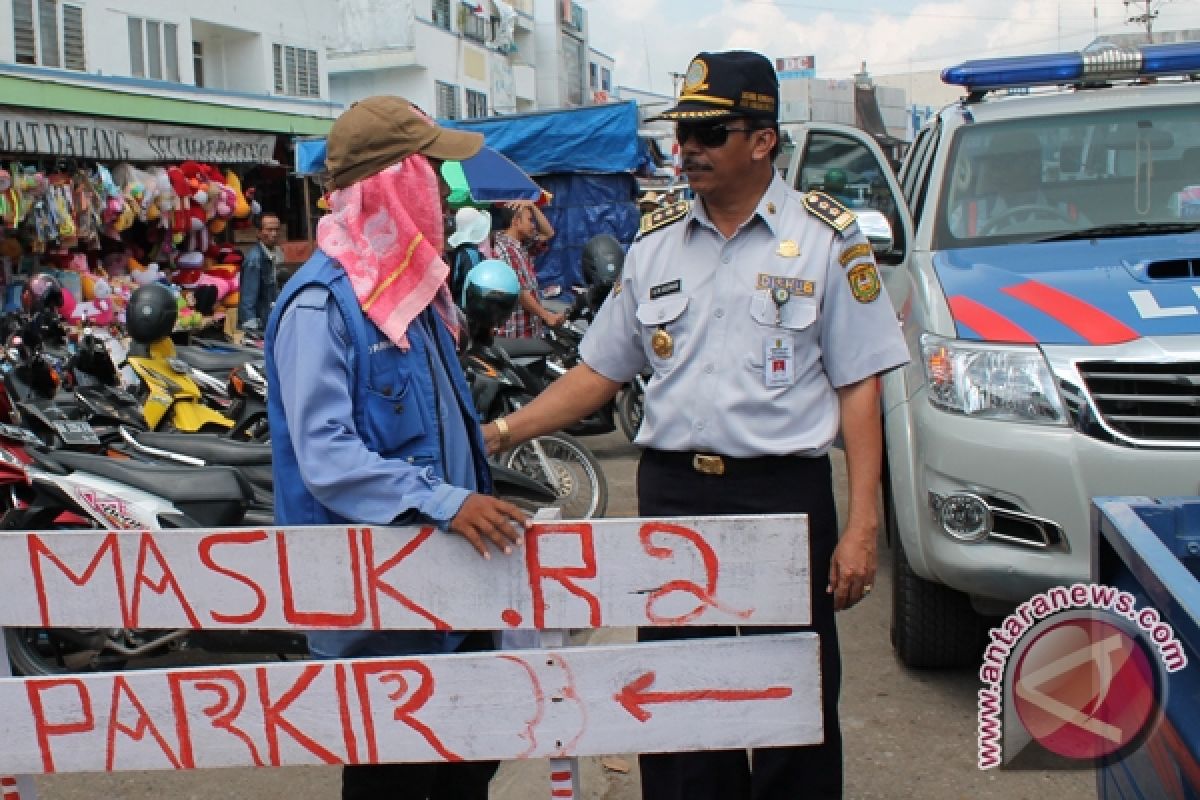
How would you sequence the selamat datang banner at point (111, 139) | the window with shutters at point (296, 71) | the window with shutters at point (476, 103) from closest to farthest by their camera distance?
the selamat datang banner at point (111, 139) → the window with shutters at point (296, 71) → the window with shutters at point (476, 103)

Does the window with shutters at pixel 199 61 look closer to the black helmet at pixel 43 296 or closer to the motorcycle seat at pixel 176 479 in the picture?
the black helmet at pixel 43 296

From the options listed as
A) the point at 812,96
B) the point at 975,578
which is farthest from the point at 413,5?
the point at 975,578

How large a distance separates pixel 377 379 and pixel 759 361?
2.71 ft

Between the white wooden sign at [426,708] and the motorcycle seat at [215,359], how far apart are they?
5344 millimetres

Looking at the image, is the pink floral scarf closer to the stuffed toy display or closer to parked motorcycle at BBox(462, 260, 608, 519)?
parked motorcycle at BBox(462, 260, 608, 519)

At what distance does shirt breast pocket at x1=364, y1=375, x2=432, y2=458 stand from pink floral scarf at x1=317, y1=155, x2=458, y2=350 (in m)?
0.10

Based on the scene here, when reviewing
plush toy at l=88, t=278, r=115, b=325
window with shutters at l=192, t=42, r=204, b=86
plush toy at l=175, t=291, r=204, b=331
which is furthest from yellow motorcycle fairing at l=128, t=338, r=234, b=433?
window with shutters at l=192, t=42, r=204, b=86

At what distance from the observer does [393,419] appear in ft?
8.35

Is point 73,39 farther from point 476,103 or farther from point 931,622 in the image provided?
point 476,103

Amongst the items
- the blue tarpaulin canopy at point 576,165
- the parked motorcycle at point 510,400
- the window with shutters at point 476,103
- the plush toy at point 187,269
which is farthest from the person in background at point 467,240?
the window with shutters at point 476,103

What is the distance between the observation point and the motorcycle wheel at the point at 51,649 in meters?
4.47

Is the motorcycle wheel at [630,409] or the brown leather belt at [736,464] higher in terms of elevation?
Result: the brown leather belt at [736,464]

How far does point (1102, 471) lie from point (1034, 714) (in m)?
1.38

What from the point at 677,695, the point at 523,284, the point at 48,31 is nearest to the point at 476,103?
the point at 48,31
